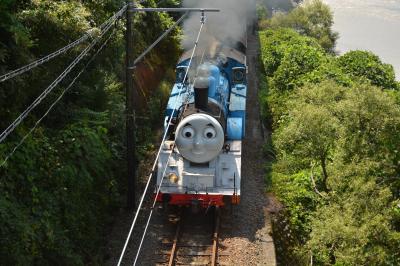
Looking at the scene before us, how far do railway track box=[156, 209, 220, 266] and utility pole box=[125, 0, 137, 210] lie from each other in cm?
142

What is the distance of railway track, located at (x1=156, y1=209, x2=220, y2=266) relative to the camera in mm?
11898

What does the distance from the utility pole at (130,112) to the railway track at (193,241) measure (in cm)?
142

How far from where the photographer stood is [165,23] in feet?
76.7

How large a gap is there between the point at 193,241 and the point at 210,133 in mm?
2720

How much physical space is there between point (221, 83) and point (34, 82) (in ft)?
19.0

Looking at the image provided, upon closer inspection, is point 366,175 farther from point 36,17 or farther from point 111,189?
point 36,17

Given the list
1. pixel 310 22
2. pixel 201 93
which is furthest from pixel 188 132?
pixel 310 22

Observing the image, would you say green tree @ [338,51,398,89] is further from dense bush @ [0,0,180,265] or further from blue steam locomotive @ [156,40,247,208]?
dense bush @ [0,0,180,265]

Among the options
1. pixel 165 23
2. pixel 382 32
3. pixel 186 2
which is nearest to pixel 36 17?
pixel 165 23

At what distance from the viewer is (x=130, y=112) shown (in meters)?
12.9

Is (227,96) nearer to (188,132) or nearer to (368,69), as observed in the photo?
(188,132)

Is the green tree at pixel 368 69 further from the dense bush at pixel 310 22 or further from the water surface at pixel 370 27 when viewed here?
the dense bush at pixel 310 22

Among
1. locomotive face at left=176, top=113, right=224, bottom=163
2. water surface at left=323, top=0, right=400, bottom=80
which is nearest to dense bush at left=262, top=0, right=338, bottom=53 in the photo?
water surface at left=323, top=0, right=400, bottom=80

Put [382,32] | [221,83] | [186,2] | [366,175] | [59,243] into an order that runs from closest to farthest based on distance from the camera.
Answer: [59,243], [366,175], [221,83], [186,2], [382,32]
